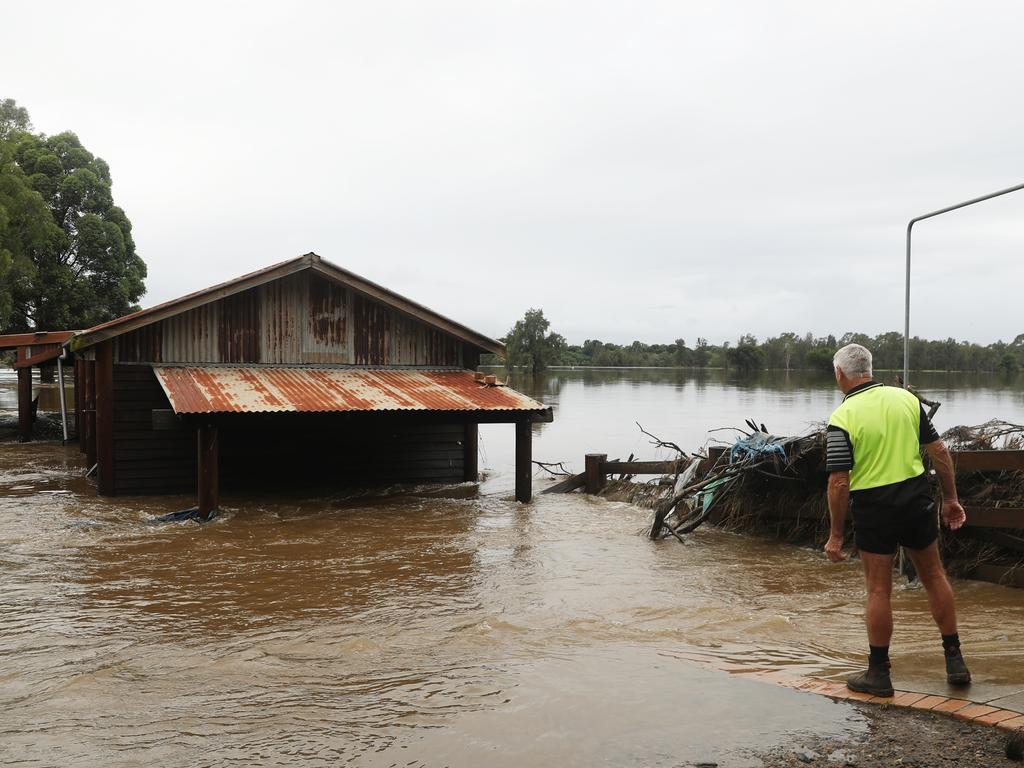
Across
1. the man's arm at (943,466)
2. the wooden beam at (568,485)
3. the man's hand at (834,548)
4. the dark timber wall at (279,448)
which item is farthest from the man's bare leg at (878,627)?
the wooden beam at (568,485)

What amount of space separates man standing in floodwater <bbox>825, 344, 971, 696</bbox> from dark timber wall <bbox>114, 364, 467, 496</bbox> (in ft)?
30.1

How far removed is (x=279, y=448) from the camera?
1545cm

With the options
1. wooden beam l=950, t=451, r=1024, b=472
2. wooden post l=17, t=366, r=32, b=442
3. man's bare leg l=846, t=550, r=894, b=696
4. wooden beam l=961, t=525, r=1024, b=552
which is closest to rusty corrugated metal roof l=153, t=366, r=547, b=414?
wooden beam l=950, t=451, r=1024, b=472

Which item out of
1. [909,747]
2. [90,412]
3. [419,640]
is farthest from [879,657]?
[90,412]

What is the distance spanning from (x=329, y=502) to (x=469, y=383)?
3.40 meters

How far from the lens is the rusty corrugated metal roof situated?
1242cm

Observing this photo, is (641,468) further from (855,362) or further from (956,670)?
(956,670)

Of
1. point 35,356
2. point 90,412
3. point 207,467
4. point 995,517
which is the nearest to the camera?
point 995,517

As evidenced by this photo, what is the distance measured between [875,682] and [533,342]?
98705mm

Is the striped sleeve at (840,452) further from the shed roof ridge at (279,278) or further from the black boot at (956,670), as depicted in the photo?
the shed roof ridge at (279,278)

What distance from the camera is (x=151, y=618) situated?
7246 mm

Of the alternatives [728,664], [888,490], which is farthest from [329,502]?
[888,490]

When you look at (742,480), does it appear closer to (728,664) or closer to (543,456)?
(728,664)

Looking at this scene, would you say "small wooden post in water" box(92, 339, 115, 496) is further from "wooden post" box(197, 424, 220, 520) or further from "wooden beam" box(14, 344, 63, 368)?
"wooden beam" box(14, 344, 63, 368)
